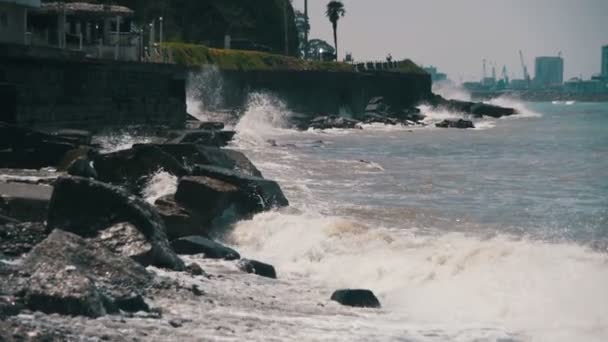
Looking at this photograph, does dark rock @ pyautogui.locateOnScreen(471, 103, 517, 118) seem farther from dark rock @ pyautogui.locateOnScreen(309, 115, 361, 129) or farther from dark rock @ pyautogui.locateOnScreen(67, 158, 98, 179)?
dark rock @ pyautogui.locateOnScreen(67, 158, 98, 179)

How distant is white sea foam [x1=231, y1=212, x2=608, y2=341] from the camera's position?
34.8ft

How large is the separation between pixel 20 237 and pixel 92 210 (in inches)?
31.6

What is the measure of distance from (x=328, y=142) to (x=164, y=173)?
24628 millimetres

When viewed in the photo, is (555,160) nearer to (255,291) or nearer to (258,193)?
(258,193)

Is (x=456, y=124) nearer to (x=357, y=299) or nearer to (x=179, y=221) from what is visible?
(x=179, y=221)

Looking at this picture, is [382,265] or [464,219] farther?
[464,219]

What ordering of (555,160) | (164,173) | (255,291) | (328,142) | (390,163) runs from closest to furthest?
(255,291) → (164,173) → (390,163) → (555,160) → (328,142)

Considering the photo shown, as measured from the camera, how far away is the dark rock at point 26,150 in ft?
62.7

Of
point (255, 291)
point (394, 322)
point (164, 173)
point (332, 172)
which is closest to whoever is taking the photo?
point (394, 322)

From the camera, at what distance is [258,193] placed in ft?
53.5

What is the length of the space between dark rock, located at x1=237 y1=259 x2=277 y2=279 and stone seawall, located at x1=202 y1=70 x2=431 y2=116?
38.5 metres

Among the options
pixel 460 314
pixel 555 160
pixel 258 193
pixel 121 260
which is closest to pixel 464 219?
pixel 258 193

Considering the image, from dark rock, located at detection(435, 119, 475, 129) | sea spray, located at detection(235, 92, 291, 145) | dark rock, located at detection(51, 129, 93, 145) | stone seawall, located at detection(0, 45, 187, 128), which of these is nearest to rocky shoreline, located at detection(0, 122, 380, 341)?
dark rock, located at detection(51, 129, 93, 145)

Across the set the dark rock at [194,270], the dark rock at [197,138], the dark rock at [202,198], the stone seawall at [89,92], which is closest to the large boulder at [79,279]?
the dark rock at [194,270]
